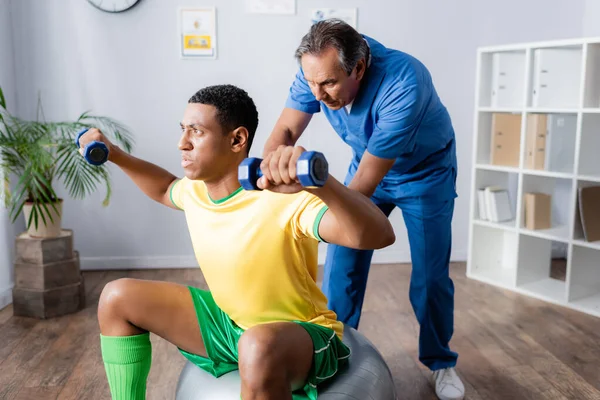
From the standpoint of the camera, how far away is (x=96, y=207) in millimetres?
3223

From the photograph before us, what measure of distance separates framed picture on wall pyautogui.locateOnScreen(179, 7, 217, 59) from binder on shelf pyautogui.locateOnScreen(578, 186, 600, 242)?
199 cm

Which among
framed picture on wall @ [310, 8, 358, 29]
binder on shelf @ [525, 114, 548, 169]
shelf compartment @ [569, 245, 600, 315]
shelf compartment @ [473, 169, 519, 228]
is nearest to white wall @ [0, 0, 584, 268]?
framed picture on wall @ [310, 8, 358, 29]

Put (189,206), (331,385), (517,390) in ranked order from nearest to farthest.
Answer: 1. (331,385)
2. (189,206)
3. (517,390)

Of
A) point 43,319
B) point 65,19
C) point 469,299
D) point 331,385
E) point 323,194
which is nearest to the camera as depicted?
point 323,194

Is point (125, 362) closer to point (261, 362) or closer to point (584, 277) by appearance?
point (261, 362)

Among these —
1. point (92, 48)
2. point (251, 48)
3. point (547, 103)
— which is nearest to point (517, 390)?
point (547, 103)

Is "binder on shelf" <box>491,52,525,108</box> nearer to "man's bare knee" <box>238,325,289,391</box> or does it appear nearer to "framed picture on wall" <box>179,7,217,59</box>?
"framed picture on wall" <box>179,7,217,59</box>

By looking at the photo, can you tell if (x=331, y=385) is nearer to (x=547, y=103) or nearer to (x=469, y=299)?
(x=469, y=299)

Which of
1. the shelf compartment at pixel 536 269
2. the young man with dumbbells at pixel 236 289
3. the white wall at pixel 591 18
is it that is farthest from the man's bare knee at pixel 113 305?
the white wall at pixel 591 18

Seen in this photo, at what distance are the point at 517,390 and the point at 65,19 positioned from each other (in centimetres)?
274

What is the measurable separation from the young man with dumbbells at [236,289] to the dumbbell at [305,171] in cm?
20

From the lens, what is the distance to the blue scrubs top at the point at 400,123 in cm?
148

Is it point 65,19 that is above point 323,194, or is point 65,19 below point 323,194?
above

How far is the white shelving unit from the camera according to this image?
104 inches
